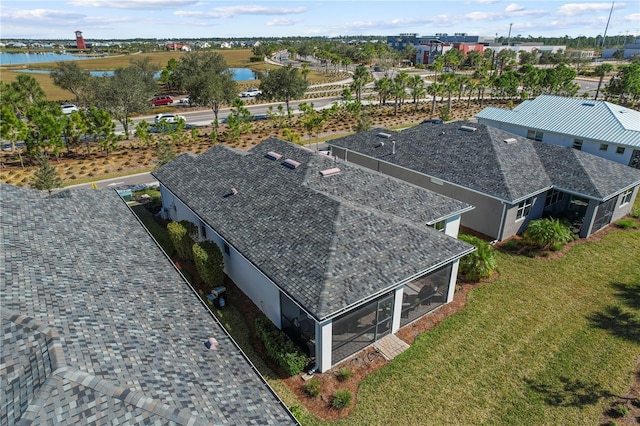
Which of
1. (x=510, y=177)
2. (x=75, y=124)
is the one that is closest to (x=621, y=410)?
(x=510, y=177)

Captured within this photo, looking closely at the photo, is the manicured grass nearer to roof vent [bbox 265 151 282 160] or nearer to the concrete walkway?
the concrete walkway

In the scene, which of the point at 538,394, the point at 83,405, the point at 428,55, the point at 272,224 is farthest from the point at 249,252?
the point at 428,55

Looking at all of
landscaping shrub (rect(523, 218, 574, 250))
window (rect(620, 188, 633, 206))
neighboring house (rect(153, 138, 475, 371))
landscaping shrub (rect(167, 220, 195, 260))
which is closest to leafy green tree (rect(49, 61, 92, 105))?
neighboring house (rect(153, 138, 475, 371))

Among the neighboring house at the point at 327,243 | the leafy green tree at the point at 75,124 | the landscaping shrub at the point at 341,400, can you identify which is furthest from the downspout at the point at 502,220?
the leafy green tree at the point at 75,124

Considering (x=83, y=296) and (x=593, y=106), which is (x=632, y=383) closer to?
(x=83, y=296)

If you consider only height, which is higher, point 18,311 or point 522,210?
point 18,311

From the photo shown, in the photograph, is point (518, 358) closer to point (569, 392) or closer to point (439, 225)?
point (569, 392)

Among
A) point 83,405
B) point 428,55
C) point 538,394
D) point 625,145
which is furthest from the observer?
point 428,55
